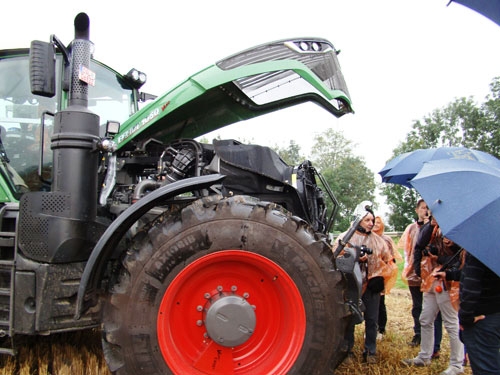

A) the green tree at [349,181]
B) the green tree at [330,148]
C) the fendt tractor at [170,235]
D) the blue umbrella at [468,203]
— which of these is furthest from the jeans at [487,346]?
the green tree at [330,148]

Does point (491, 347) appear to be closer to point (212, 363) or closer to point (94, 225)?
point (212, 363)

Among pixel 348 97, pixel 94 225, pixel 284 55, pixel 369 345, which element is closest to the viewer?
pixel 94 225

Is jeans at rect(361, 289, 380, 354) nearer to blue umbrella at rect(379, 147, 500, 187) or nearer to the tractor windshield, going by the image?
blue umbrella at rect(379, 147, 500, 187)

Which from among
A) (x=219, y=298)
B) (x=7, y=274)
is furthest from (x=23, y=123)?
(x=219, y=298)

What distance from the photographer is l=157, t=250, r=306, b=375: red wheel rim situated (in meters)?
2.60

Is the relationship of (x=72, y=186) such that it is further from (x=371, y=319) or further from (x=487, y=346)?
(x=371, y=319)

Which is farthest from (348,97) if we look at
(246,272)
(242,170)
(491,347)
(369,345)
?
(369,345)

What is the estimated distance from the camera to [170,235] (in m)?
2.59

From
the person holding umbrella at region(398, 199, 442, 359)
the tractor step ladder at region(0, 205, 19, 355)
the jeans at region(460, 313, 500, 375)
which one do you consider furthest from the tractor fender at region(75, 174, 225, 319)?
the person holding umbrella at region(398, 199, 442, 359)

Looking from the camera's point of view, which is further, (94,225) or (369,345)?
(369,345)

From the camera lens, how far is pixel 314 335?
8.48ft

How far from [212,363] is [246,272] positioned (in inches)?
23.2

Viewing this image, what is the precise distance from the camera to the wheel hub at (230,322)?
258cm

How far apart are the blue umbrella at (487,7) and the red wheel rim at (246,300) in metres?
2.60
